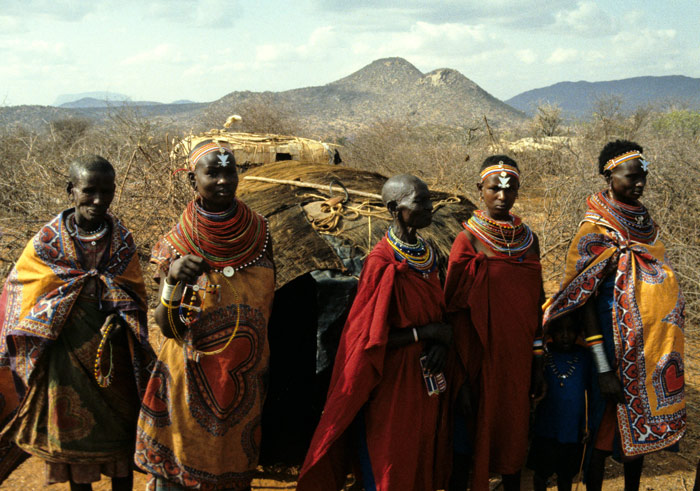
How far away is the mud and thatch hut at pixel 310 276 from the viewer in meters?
3.42

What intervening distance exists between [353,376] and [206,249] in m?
0.86

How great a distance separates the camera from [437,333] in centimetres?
265

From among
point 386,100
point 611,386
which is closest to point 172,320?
point 611,386

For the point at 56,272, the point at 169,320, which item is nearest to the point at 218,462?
the point at 169,320

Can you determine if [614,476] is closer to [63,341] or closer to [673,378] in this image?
[673,378]

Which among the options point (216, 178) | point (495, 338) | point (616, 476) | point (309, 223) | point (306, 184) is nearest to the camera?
point (216, 178)

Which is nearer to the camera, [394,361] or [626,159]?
[394,361]

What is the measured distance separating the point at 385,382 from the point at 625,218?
4.68 ft

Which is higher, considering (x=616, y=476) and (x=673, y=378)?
(x=673, y=378)

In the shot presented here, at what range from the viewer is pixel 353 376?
8.53 ft

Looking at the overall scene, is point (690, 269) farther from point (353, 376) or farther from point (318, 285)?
point (353, 376)

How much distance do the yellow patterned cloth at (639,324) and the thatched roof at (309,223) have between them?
1.09m

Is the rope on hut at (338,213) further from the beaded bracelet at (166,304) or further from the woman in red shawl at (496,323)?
the beaded bracelet at (166,304)

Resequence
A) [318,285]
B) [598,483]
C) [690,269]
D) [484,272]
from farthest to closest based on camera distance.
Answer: [690,269]
[318,285]
[598,483]
[484,272]
